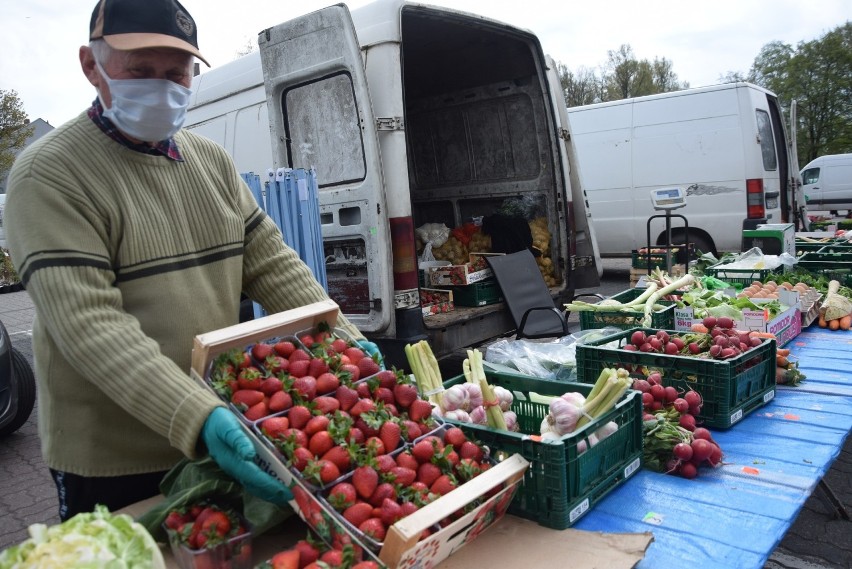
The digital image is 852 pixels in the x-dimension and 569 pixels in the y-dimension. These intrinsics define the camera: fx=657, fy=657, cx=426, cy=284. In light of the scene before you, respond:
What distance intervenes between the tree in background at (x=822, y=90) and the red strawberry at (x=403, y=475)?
96.7 feet

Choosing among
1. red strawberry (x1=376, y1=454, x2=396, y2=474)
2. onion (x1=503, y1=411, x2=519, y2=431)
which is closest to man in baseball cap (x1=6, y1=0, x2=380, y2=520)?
red strawberry (x1=376, y1=454, x2=396, y2=474)

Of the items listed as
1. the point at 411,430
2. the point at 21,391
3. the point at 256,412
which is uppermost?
the point at 256,412

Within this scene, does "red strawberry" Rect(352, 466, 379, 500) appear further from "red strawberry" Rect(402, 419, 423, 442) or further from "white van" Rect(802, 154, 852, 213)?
"white van" Rect(802, 154, 852, 213)

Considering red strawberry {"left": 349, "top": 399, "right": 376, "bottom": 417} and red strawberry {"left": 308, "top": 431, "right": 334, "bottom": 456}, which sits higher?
red strawberry {"left": 349, "top": 399, "right": 376, "bottom": 417}

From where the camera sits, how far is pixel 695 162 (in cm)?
973

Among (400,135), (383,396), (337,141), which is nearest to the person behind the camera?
(383,396)

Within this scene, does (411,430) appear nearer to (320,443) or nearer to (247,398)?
(320,443)

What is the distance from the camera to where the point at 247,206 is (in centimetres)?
222

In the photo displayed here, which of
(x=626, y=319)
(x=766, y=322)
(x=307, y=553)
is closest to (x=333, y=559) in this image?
(x=307, y=553)

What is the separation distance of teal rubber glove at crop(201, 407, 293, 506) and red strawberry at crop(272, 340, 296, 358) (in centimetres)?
35

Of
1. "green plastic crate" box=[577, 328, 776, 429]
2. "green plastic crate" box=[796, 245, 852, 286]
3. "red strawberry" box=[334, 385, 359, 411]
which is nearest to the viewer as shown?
"red strawberry" box=[334, 385, 359, 411]

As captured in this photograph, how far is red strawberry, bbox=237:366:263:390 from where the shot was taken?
177 centimetres

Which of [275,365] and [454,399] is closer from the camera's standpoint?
[275,365]

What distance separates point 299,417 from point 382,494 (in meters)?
0.30
